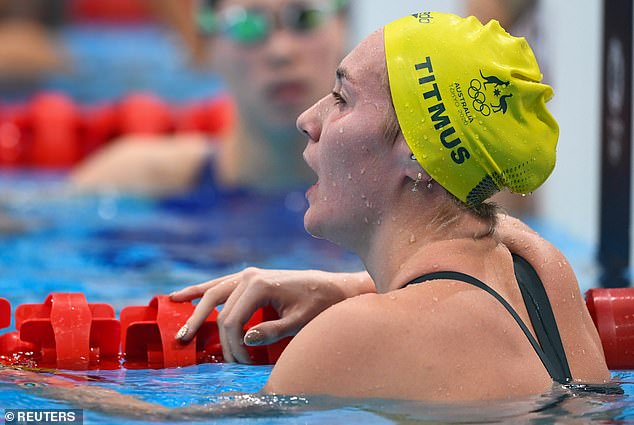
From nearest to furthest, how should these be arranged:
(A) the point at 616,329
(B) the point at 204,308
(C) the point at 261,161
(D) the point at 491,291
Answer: (D) the point at 491,291, (B) the point at 204,308, (A) the point at 616,329, (C) the point at 261,161

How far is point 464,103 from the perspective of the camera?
7.52ft

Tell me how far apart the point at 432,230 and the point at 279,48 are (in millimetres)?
4320

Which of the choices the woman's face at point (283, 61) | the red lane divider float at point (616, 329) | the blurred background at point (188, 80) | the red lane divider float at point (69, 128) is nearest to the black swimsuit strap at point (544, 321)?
the red lane divider float at point (616, 329)

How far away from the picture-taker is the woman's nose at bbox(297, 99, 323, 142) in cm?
244

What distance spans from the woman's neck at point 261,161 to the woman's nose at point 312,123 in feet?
14.5

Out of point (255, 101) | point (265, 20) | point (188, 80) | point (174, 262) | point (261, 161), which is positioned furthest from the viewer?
point (188, 80)

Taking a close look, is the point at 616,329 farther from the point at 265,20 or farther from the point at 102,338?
the point at 265,20

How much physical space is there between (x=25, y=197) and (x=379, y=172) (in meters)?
5.40

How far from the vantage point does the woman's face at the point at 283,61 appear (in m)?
6.51

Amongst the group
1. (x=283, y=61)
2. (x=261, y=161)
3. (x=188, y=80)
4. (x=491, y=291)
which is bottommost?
(x=491, y=291)

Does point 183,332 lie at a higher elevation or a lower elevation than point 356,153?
lower

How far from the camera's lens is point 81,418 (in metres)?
2.26

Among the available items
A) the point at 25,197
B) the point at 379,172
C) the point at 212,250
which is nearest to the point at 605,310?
the point at 379,172

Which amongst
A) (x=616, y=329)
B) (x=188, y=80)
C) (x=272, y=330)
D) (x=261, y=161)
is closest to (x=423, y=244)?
Result: (x=272, y=330)
